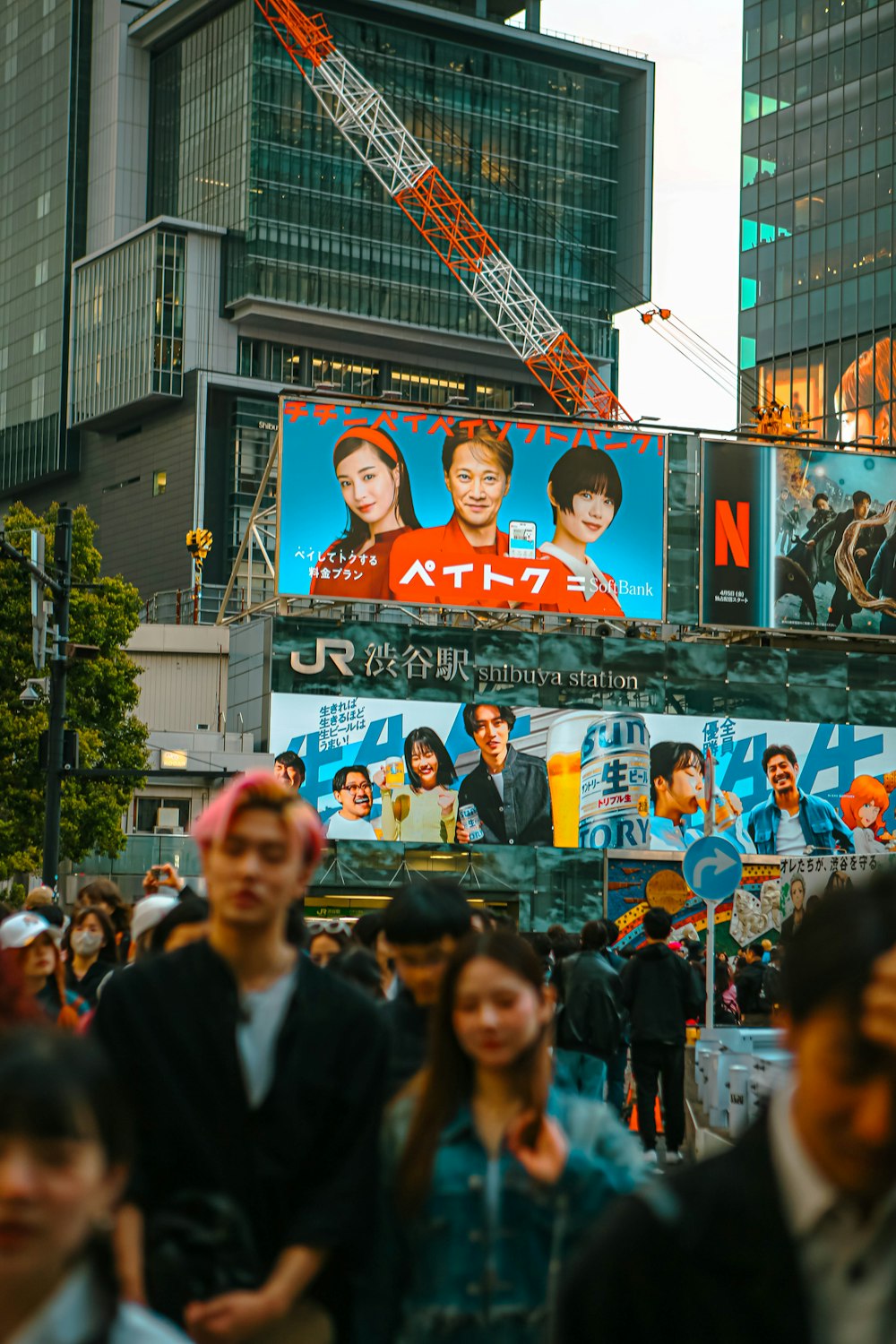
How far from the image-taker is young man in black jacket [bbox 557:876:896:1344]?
2344mm

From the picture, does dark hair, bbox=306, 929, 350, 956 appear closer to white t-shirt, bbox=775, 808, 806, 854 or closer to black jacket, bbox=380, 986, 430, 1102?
black jacket, bbox=380, 986, 430, 1102

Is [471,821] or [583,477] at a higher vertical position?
[583,477]

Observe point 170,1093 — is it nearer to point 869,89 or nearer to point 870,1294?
point 870,1294

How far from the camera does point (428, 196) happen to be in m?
91.8

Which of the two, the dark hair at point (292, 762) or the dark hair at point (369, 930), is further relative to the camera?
the dark hair at point (292, 762)

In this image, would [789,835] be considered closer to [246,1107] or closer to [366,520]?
[366,520]

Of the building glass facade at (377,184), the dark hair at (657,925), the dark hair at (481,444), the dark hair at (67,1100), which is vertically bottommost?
the dark hair at (657,925)

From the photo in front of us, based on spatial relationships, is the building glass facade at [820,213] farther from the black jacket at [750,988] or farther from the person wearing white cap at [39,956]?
the person wearing white cap at [39,956]

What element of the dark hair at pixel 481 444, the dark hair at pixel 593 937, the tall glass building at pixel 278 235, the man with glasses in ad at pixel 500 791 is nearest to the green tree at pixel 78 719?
the man with glasses in ad at pixel 500 791

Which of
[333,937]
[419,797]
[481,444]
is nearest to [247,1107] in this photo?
[333,937]

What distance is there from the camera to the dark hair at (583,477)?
44094 millimetres

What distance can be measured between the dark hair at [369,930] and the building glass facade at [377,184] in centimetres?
8962

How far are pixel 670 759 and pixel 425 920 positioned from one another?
39.7m

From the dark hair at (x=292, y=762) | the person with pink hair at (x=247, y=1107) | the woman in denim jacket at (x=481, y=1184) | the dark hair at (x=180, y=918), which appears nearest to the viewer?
the person with pink hair at (x=247, y=1107)
